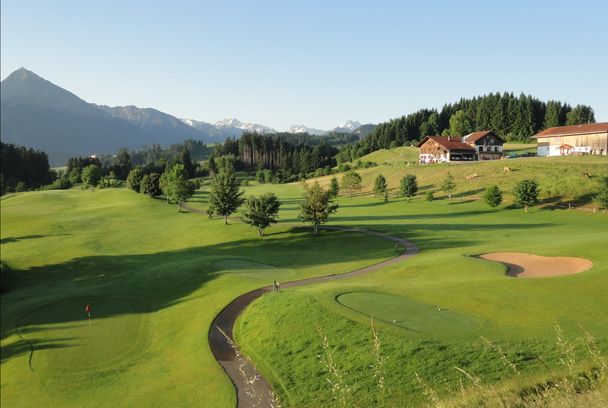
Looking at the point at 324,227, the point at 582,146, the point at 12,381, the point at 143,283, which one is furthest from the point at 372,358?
the point at 582,146

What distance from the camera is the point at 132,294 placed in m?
39.3

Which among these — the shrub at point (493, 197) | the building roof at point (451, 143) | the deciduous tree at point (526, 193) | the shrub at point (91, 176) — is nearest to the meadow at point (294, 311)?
the deciduous tree at point (526, 193)

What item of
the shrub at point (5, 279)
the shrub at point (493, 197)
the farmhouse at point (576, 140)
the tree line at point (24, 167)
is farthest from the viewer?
the tree line at point (24, 167)

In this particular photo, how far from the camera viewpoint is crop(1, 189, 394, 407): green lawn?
76.4 ft

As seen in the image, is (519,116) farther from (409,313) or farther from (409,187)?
(409,313)

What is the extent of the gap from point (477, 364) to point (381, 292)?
11.0 metres

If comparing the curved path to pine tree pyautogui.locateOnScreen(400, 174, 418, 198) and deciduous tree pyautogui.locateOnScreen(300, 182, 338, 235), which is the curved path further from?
pine tree pyautogui.locateOnScreen(400, 174, 418, 198)

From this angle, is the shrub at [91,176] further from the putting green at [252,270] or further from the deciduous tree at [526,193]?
the deciduous tree at [526,193]

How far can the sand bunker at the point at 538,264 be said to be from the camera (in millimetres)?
34531

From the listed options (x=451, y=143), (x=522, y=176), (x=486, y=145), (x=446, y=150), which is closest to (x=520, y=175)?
(x=522, y=176)

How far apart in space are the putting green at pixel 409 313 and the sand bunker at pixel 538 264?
13329 millimetres

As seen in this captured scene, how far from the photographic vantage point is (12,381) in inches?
990

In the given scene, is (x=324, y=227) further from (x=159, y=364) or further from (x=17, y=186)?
(x=17, y=186)

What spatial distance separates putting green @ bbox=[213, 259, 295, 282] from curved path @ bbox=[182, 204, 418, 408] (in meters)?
3.65
